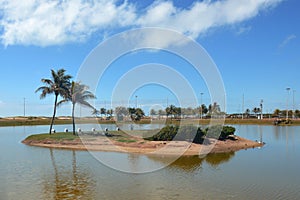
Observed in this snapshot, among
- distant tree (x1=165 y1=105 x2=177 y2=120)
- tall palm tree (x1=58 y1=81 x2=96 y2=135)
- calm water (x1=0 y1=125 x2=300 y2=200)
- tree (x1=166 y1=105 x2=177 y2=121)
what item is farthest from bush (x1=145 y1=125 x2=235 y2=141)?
tree (x1=166 y1=105 x2=177 y2=121)

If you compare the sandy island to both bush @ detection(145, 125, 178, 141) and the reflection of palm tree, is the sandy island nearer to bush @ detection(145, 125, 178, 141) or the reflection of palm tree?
bush @ detection(145, 125, 178, 141)

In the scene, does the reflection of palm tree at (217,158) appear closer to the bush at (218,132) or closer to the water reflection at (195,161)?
the water reflection at (195,161)

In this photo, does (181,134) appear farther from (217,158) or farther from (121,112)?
(121,112)

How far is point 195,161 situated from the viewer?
84.4 ft

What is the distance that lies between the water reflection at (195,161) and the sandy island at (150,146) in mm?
2029

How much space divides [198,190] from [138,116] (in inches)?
3299

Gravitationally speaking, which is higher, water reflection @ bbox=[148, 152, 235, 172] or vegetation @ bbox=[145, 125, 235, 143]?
vegetation @ bbox=[145, 125, 235, 143]

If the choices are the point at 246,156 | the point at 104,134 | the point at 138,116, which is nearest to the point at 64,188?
the point at 246,156

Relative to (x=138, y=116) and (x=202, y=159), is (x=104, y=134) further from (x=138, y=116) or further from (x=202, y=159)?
(x=138, y=116)

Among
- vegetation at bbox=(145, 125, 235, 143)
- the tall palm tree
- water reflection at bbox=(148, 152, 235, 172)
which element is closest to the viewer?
water reflection at bbox=(148, 152, 235, 172)

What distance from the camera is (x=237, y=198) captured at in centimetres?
1474

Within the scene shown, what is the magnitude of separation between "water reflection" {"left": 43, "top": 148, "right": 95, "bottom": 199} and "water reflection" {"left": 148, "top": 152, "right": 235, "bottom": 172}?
23.5 ft

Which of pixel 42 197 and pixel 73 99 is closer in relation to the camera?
pixel 42 197

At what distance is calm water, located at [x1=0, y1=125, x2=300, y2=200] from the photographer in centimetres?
1548
